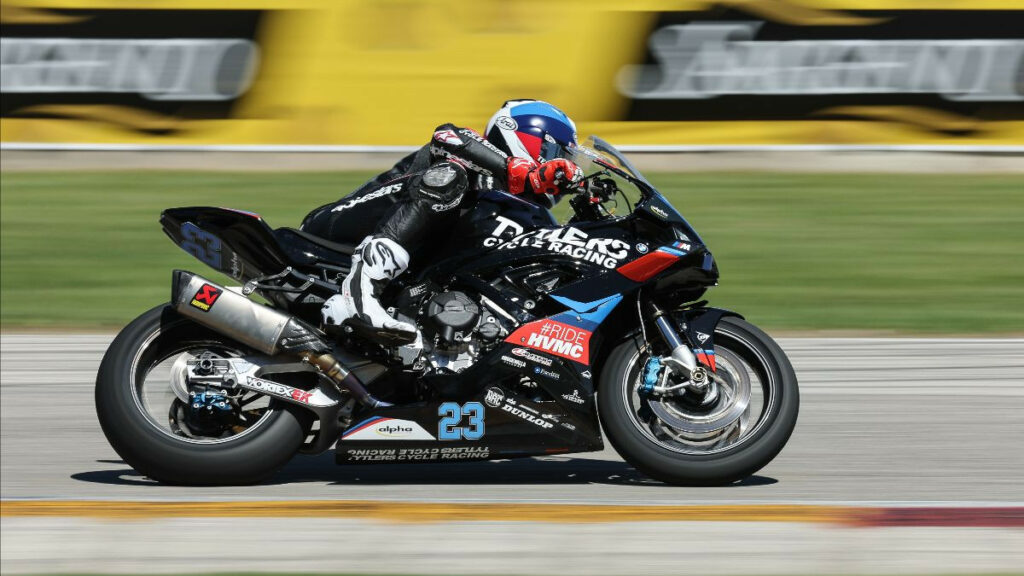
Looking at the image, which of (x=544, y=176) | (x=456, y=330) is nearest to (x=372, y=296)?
(x=456, y=330)

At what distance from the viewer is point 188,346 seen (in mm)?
5918

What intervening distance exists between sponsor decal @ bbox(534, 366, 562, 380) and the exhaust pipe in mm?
579

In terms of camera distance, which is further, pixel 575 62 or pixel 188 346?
pixel 575 62

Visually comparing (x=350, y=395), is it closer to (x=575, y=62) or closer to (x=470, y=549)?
(x=470, y=549)

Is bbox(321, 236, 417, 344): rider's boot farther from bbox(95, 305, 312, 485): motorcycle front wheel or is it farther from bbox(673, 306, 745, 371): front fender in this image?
bbox(673, 306, 745, 371): front fender

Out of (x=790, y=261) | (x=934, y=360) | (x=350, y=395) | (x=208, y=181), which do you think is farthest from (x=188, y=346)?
(x=208, y=181)

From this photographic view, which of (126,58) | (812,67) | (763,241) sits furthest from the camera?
(126,58)

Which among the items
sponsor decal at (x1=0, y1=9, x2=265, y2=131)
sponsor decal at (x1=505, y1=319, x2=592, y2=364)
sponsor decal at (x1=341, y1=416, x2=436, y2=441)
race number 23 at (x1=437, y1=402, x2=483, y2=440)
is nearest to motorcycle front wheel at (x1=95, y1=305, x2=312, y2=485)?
sponsor decal at (x1=341, y1=416, x2=436, y2=441)

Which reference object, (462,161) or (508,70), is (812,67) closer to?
(508,70)

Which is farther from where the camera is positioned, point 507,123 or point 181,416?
point 507,123

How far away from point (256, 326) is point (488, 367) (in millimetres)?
872

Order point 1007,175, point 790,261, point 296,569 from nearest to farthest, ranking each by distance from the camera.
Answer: point 296,569
point 790,261
point 1007,175

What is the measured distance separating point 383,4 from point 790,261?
5204 millimetres

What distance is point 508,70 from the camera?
597 inches
